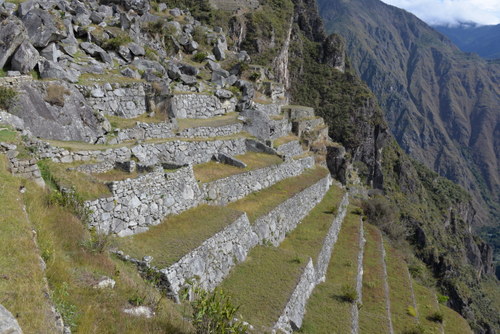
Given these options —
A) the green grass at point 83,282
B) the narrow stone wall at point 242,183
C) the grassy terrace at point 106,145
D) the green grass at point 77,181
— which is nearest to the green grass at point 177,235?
the green grass at point 83,282

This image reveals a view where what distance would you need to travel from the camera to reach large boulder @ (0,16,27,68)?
15.5m

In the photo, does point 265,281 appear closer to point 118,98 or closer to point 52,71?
point 118,98

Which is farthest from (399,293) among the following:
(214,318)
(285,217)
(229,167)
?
(214,318)

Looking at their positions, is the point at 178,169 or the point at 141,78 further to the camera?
the point at 141,78

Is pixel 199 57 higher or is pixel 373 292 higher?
pixel 199 57

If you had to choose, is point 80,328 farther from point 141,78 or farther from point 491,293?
point 491,293

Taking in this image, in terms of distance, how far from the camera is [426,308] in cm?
2198

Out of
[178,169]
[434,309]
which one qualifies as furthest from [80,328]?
[434,309]

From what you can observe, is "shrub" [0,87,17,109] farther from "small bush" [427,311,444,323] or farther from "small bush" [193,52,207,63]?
"small bush" [427,311,444,323]

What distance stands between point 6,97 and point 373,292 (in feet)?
67.2

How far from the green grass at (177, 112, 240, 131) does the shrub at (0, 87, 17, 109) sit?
9.01 m

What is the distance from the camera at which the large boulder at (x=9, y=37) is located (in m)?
15.5

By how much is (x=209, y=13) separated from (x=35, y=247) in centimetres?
6200

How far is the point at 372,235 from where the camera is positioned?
97.7 feet
